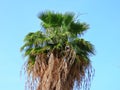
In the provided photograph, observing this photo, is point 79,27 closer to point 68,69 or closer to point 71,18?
point 71,18

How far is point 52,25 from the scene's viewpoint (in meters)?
22.0

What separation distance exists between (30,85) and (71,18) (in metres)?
3.50

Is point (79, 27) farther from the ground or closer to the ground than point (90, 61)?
farther from the ground

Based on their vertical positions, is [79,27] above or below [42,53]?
Answer: above

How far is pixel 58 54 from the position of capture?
21156 mm

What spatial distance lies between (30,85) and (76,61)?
6.80 feet

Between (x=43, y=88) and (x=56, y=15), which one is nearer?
(x=43, y=88)

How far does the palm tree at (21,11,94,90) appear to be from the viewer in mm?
20703

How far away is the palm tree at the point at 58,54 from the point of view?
815 inches

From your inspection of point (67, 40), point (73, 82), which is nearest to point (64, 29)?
point (67, 40)

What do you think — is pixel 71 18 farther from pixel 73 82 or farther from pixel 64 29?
pixel 73 82

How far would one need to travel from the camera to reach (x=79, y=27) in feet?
72.9

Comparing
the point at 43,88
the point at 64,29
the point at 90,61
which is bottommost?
the point at 43,88

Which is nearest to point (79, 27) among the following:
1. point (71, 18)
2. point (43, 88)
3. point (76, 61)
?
→ point (71, 18)
